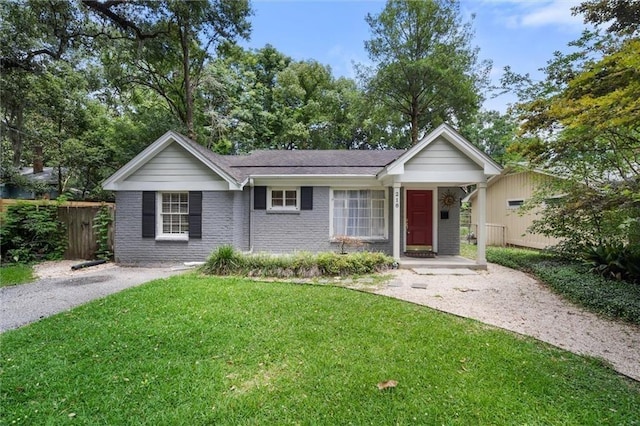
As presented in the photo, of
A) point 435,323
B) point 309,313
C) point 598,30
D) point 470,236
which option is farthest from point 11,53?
point 470,236

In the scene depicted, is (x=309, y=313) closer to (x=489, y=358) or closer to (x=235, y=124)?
(x=489, y=358)

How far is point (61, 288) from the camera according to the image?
6695 mm

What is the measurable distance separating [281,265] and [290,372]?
4.80 metres

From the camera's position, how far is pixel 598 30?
704cm

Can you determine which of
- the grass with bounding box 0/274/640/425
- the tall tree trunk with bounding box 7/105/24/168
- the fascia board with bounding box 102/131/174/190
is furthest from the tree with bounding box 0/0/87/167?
the grass with bounding box 0/274/640/425

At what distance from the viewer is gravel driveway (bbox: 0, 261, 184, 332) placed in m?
5.18

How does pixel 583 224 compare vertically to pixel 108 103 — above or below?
below

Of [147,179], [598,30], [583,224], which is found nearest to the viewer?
[598,30]

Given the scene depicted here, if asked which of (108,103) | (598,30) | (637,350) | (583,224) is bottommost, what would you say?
(637,350)

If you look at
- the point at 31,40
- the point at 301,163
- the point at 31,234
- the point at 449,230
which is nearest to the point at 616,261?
the point at 449,230

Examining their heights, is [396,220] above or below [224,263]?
above

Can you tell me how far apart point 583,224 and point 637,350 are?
565cm

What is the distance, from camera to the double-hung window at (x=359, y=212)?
→ 1073cm

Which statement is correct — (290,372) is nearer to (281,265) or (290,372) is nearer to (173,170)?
(281,265)
